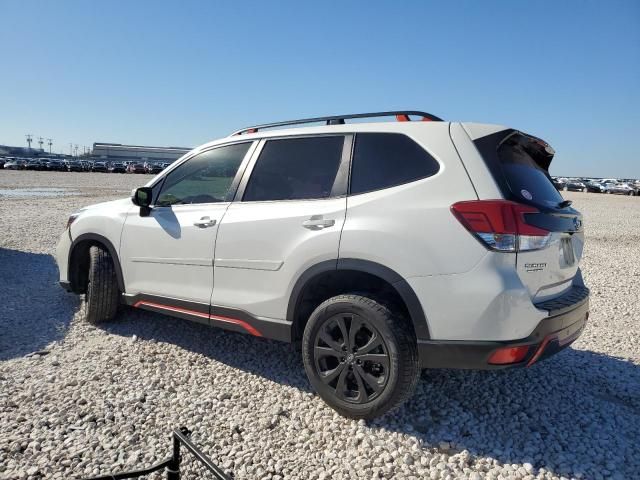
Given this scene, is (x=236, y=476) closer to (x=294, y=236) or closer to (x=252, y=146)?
(x=294, y=236)

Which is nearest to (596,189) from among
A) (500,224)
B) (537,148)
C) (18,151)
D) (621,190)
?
(621,190)

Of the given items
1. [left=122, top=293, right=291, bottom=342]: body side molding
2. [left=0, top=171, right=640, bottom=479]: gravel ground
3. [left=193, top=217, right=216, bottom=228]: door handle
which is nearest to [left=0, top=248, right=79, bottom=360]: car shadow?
[left=0, top=171, right=640, bottom=479]: gravel ground

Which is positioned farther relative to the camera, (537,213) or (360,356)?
(360,356)

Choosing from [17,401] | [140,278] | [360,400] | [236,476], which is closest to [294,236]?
[360,400]

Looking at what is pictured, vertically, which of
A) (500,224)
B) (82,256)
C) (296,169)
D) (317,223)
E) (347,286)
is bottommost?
(82,256)

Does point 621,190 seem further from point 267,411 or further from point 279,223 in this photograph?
point 267,411

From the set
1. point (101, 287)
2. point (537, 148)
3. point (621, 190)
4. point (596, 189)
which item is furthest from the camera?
point (596, 189)

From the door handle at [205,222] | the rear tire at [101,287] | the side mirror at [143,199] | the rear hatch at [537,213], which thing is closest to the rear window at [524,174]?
the rear hatch at [537,213]

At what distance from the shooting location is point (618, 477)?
2408 millimetres

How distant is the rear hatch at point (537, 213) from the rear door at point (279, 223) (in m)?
0.95

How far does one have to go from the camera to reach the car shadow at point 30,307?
397cm

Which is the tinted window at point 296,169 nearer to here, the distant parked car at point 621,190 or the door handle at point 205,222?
the door handle at point 205,222

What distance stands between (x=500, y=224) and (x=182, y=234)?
2397 mm

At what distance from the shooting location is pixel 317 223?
2.89 metres
